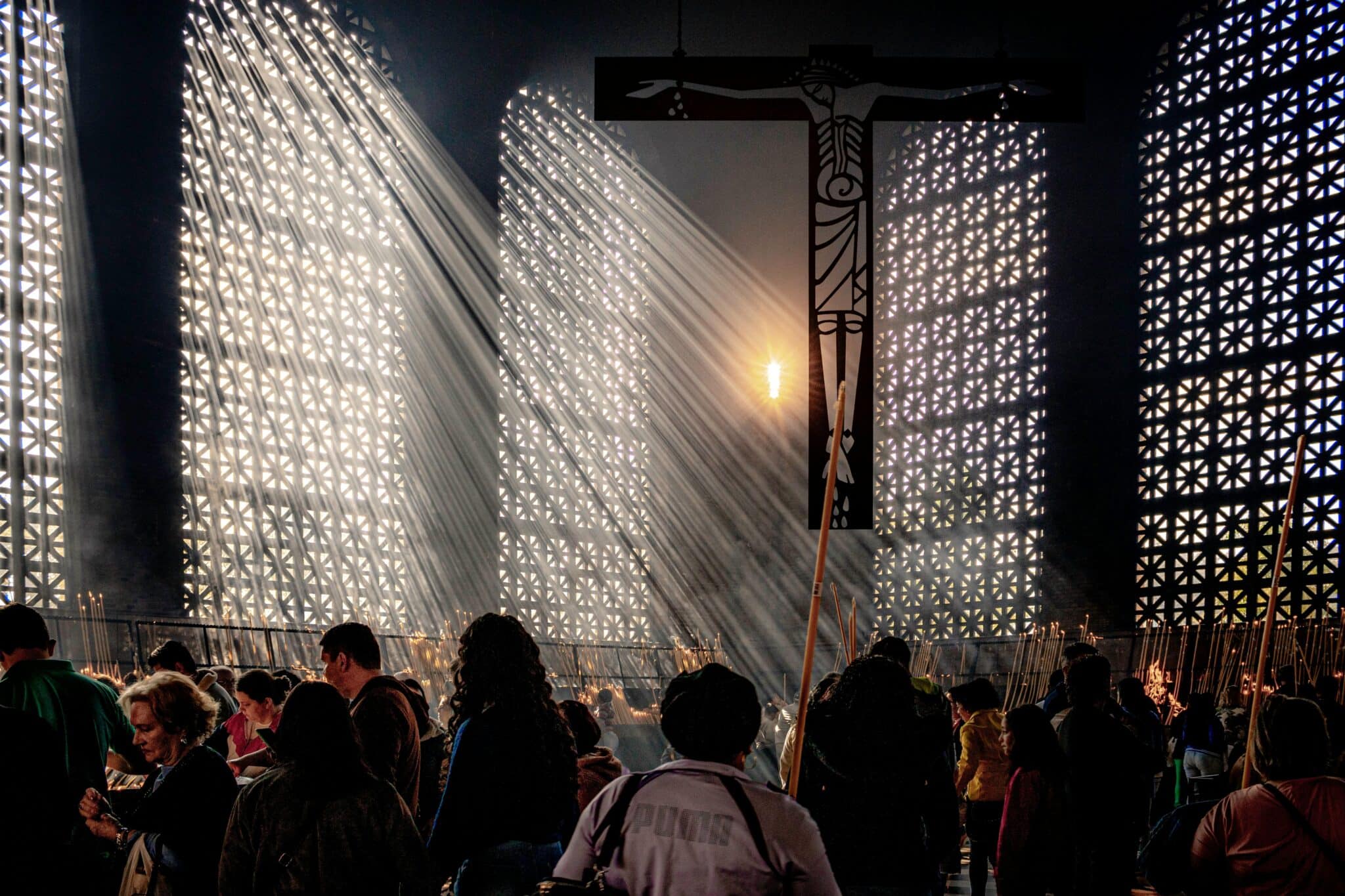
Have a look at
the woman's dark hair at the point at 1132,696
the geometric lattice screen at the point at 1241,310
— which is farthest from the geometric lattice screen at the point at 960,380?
the woman's dark hair at the point at 1132,696

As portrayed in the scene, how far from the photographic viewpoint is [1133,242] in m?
19.5

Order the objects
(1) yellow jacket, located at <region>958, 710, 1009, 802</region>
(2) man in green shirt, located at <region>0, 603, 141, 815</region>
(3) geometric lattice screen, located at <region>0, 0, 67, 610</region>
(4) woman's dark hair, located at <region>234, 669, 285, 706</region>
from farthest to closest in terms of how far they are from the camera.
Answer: (3) geometric lattice screen, located at <region>0, 0, 67, 610</region> < (1) yellow jacket, located at <region>958, 710, 1009, 802</region> < (4) woman's dark hair, located at <region>234, 669, 285, 706</region> < (2) man in green shirt, located at <region>0, 603, 141, 815</region>

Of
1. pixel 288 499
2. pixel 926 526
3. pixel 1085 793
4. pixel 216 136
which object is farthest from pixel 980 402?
pixel 1085 793

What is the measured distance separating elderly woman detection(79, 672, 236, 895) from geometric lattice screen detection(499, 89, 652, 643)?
18.6m

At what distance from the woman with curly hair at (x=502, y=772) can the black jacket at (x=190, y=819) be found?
1.76ft

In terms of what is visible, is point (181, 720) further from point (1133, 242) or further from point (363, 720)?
point (1133, 242)

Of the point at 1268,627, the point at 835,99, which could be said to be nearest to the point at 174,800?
the point at 1268,627

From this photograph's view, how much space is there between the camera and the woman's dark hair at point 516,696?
10.3 feet

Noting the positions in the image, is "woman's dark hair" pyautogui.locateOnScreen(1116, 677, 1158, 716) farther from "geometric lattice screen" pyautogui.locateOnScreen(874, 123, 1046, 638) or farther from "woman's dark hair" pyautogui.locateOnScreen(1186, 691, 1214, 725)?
"geometric lattice screen" pyautogui.locateOnScreen(874, 123, 1046, 638)

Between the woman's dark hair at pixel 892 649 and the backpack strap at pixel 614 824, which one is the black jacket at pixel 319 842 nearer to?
the backpack strap at pixel 614 824

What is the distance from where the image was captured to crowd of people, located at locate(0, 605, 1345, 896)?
2.17 meters

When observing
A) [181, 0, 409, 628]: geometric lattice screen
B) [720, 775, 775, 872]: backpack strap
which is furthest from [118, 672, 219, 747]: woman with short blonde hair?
[181, 0, 409, 628]: geometric lattice screen

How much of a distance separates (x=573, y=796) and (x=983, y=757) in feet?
9.09

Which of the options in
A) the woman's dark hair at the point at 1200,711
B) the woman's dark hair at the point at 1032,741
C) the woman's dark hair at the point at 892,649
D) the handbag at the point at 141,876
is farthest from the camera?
the woman's dark hair at the point at 1200,711
